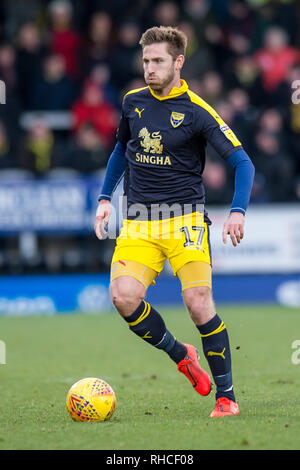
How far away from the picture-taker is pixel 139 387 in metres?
6.96

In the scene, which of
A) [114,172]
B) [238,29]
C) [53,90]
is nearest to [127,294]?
[114,172]

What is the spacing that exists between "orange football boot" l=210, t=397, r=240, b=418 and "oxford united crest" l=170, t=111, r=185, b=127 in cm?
175

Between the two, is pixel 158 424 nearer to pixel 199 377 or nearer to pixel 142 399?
pixel 199 377

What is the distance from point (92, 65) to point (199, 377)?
398 inches

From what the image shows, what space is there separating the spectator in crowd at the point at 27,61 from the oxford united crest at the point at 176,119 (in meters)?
9.45

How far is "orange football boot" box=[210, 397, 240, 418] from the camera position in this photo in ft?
18.0

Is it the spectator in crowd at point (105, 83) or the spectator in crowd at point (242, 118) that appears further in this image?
the spectator in crowd at point (105, 83)

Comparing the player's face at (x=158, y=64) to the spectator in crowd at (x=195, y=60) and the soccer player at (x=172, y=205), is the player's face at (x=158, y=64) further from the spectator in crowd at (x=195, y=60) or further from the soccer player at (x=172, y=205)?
the spectator in crowd at (x=195, y=60)

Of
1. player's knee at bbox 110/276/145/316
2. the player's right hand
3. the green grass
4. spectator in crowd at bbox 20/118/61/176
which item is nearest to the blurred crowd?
spectator in crowd at bbox 20/118/61/176

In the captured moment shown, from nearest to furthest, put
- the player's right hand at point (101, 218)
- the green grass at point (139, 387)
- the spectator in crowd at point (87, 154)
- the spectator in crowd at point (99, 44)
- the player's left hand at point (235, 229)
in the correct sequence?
the green grass at point (139, 387), the player's left hand at point (235, 229), the player's right hand at point (101, 218), the spectator in crowd at point (87, 154), the spectator in crowd at point (99, 44)

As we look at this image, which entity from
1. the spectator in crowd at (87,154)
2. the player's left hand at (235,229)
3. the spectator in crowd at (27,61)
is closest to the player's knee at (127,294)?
the player's left hand at (235,229)

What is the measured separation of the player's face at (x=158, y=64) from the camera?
5656 mm

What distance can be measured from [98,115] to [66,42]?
2076 millimetres
